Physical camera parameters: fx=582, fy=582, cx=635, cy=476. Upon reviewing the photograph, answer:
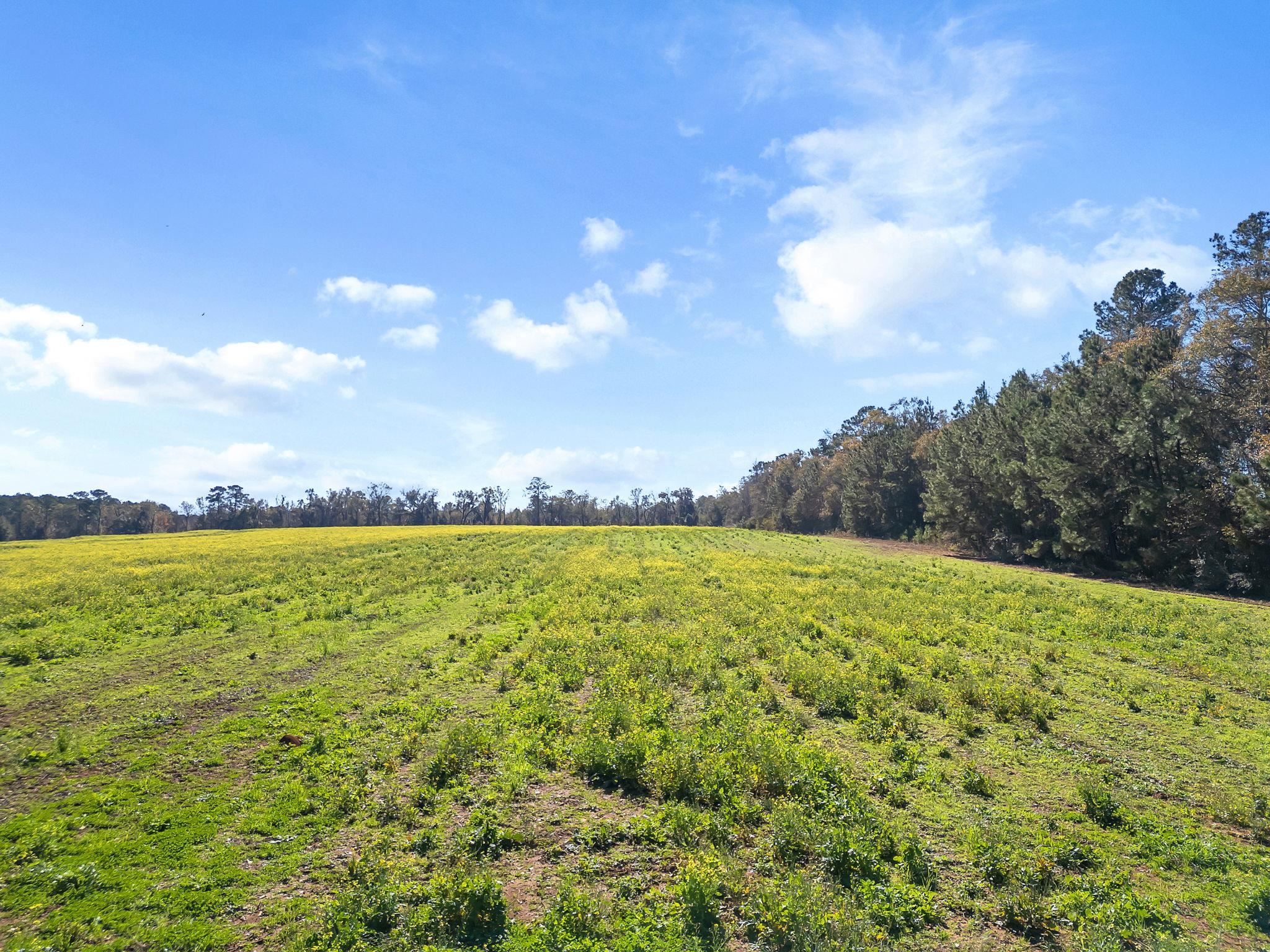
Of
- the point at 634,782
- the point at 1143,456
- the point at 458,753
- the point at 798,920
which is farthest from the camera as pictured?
the point at 1143,456

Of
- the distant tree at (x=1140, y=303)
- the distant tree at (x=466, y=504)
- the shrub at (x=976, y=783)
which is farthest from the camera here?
the distant tree at (x=466, y=504)

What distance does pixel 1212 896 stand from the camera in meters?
7.59

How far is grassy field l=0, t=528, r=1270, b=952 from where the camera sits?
7117mm

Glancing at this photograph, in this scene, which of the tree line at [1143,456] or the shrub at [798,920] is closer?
the shrub at [798,920]

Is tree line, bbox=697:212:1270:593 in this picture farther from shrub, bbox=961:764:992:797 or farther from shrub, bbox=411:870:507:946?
shrub, bbox=411:870:507:946

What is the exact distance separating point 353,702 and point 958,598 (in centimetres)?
2670

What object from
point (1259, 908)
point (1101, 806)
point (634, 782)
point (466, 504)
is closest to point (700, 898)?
point (634, 782)

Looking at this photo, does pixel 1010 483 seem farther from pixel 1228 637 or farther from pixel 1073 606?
pixel 1228 637

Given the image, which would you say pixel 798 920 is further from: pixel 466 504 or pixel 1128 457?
pixel 466 504

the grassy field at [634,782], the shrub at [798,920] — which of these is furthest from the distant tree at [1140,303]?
the shrub at [798,920]

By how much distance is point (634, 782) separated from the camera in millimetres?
10742

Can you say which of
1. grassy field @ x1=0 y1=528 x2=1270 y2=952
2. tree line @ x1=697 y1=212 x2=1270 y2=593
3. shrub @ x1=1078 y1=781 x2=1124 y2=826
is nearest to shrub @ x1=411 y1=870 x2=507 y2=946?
grassy field @ x1=0 y1=528 x2=1270 y2=952

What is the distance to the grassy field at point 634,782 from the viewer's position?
7.12m

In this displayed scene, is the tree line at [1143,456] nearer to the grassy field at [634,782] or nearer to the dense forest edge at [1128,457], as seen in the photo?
the dense forest edge at [1128,457]
